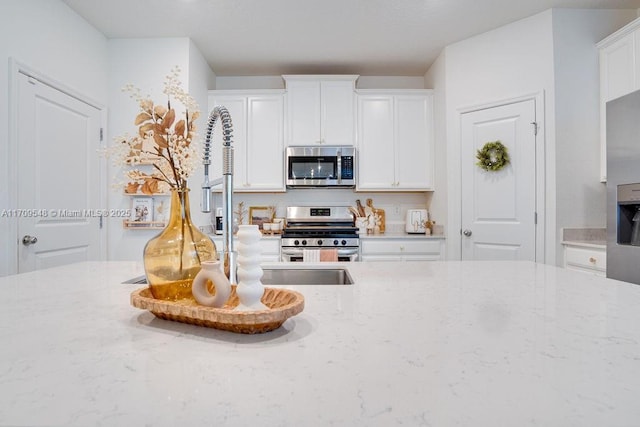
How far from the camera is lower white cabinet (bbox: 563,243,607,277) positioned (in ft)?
7.41

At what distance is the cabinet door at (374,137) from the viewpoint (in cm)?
365

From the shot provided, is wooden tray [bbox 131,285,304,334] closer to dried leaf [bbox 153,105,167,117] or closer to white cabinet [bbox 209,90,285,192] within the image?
dried leaf [bbox 153,105,167,117]

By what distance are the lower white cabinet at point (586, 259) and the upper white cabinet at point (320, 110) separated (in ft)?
6.92

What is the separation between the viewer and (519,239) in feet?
9.42

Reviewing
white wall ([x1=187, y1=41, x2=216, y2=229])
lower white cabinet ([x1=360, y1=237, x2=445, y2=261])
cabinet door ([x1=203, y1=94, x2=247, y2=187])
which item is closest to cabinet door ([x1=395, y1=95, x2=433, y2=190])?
lower white cabinet ([x1=360, y1=237, x2=445, y2=261])

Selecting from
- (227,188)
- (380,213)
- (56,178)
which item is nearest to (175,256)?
(227,188)

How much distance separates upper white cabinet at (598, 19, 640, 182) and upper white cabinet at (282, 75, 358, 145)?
2.04 meters

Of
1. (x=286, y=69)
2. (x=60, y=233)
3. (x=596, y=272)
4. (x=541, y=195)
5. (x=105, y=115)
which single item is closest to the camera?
(x=596, y=272)

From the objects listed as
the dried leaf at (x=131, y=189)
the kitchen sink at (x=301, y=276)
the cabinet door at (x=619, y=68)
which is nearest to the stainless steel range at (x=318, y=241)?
the dried leaf at (x=131, y=189)

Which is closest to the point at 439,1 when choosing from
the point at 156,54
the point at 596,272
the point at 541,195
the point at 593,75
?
the point at 593,75

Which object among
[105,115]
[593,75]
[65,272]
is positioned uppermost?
[593,75]

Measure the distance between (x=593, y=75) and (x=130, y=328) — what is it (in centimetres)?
340

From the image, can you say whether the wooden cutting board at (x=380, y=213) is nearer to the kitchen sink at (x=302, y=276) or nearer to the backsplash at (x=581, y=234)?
the backsplash at (x=581, y=234)

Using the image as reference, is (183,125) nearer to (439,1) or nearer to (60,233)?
(60,233)
